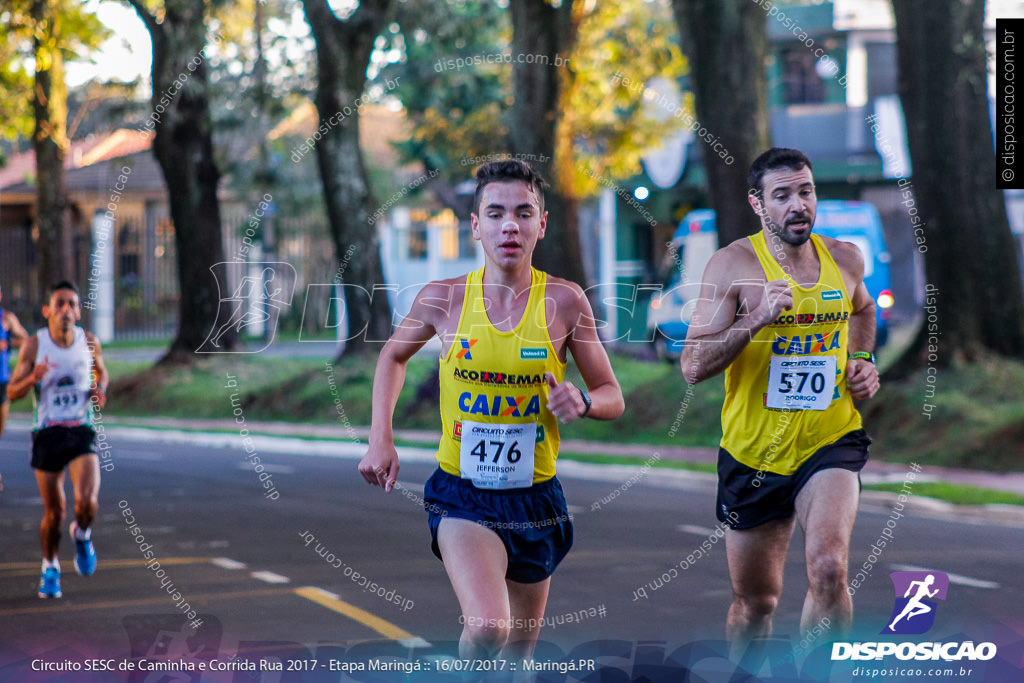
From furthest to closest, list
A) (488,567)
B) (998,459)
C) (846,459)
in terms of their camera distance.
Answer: (998,459) < (846,459) < (488,567)

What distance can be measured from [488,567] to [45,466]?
191 inches

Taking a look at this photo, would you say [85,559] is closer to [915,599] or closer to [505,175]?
[915,599]

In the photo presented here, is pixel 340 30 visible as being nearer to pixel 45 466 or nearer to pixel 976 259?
pixel 976 259

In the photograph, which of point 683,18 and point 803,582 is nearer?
point 803,582

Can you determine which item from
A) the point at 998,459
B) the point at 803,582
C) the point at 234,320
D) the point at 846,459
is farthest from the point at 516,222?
the point at 234,320

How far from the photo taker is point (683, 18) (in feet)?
51.7

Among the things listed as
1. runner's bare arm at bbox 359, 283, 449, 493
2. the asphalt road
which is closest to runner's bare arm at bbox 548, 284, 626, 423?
runner's bare arm at bbox 359, 283, 449, 493

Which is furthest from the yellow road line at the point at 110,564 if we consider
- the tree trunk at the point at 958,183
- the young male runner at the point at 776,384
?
the tree trunk at the point at 958,183

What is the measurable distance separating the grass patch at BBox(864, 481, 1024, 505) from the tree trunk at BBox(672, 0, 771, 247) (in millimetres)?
4311

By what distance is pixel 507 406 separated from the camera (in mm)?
4496

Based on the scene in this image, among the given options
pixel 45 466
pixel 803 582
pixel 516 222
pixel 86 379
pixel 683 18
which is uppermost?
pixel 683 18

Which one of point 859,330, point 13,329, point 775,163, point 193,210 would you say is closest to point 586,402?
point 775,163

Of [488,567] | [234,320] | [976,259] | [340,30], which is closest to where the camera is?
[488,567]

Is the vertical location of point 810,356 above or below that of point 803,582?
above
